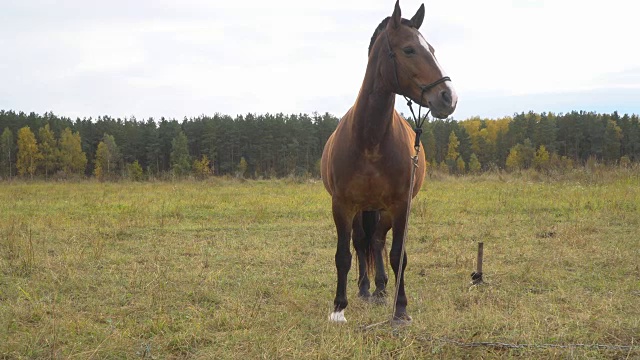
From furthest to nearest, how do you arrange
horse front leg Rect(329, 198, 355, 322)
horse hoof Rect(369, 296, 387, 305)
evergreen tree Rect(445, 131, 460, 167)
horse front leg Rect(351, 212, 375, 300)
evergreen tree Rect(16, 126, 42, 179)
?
evergreen tree Rect(445, 131, 460, 167), evergreen tree Rect(16, 126, 42, 179), horse front leg Rect(351, 212, 375, 300), horse hoof Rect(369, 296, 387, 305), horse front leg Rect(329, 198, 355, 322)

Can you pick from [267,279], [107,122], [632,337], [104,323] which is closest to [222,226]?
[267,279]

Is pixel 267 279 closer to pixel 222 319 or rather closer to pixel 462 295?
pixel 222 319

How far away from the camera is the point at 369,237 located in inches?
222

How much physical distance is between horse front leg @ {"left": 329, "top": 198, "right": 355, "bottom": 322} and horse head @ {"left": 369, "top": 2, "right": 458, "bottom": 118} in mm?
1186

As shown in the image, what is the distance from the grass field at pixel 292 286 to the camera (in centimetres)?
368

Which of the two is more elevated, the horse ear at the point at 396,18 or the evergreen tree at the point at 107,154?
the horse ear at the point at 396,18

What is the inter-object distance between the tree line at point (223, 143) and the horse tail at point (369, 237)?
52258 millimetres

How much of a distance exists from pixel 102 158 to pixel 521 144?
183 ft

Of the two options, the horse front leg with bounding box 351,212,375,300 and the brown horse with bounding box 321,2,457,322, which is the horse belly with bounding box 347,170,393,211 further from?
the horse front leg with bounding box 351,212,375,300

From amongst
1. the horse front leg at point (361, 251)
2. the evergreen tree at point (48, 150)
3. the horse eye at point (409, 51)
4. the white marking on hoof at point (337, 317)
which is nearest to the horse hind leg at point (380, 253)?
the horse front leg at point (361, 251)

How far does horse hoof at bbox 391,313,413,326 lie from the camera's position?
4215 millimetres

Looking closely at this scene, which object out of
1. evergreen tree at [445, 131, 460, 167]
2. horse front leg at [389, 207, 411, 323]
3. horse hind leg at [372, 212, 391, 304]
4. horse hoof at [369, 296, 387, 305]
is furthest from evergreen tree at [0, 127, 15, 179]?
horse front leg at [389, 207, 411, 323]

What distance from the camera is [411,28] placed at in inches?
159

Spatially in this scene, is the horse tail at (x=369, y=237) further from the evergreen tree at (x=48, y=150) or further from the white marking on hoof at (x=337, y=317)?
the evergreen tree at (x=48, y=150)
